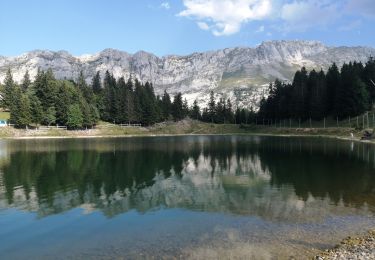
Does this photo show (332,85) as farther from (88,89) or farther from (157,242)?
(157,242)

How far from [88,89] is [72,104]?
29.8 meters

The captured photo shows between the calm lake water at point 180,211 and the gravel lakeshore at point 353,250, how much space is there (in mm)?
818

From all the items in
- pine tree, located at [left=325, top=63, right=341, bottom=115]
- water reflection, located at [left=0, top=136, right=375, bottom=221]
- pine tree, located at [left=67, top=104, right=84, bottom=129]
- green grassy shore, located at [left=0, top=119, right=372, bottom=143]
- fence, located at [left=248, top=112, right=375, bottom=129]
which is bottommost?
water reflection, located at [left=0, top=136, right=375, bottom=221]

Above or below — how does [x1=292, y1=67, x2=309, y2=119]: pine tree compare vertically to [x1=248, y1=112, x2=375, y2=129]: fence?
above

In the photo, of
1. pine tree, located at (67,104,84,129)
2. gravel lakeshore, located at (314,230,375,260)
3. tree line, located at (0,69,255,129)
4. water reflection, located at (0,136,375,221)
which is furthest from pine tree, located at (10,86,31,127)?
gravel lakeshore, located at (314,230,375,260)

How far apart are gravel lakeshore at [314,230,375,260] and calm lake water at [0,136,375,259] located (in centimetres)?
82

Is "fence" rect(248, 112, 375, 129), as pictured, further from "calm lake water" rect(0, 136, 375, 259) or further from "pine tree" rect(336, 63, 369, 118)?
"calm lake water" rect(0, 136, 375, 259)

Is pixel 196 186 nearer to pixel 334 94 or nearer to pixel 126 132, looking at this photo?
pixel 126 132

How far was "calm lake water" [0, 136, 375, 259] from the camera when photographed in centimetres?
2241

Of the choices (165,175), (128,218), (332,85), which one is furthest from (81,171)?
(332,85)

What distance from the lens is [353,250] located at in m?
20.5

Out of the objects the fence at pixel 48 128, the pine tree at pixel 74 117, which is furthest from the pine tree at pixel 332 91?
the fence at pixel 48 128

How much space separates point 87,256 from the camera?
21.0 metres

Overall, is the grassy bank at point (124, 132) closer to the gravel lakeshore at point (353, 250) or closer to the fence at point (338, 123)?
the fence at point (338, 123)
